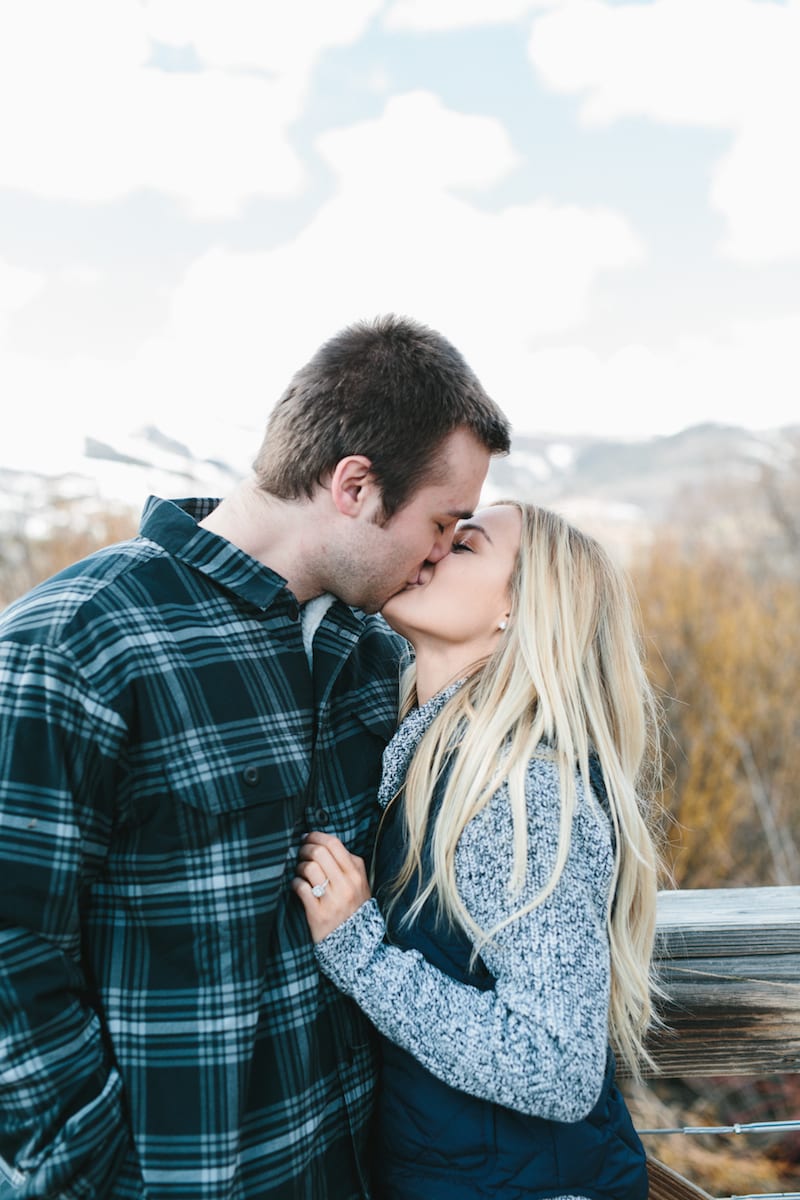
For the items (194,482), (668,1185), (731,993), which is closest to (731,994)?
(731,993)

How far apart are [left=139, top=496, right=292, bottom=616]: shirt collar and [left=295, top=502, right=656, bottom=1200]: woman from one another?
0.37 m

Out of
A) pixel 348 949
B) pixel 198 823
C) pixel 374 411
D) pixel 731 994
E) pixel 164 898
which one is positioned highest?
pixel 374 411

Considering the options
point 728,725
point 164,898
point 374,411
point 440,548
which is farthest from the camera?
point 728,725

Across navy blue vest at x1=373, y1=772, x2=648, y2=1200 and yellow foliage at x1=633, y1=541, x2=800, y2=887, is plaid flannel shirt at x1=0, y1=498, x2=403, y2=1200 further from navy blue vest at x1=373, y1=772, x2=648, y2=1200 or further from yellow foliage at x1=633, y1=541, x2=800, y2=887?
yellow foliage at x1=633, y1=541, x2=800, y2=887

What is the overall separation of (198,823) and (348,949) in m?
0.31

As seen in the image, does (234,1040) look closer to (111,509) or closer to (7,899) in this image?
(7,899)

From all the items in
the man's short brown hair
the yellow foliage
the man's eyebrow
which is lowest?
the yellow foliage

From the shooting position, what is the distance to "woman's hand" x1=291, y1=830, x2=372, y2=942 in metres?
1.58

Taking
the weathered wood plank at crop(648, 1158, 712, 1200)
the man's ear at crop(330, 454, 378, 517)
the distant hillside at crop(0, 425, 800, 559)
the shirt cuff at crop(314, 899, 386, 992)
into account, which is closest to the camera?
the shirt cuff at crop(314, 899, 386, 992)

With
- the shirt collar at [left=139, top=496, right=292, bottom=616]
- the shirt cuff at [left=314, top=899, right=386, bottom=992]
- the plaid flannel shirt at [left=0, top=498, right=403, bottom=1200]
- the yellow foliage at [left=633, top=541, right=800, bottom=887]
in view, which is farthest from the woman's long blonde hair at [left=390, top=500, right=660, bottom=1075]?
the yellow foliage at [left=633, top=541, right=800, bottom=887]

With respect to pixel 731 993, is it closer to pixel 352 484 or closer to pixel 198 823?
pixel 198 823

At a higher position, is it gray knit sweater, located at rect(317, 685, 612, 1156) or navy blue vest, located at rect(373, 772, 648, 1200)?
gray knit sweater, located at rect(317, 685, 612, 1156)

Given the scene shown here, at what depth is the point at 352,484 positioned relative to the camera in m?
1.81

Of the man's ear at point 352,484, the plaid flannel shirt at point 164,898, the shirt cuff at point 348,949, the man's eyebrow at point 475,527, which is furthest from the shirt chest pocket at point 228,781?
the man's eyebrow at point 475,527
